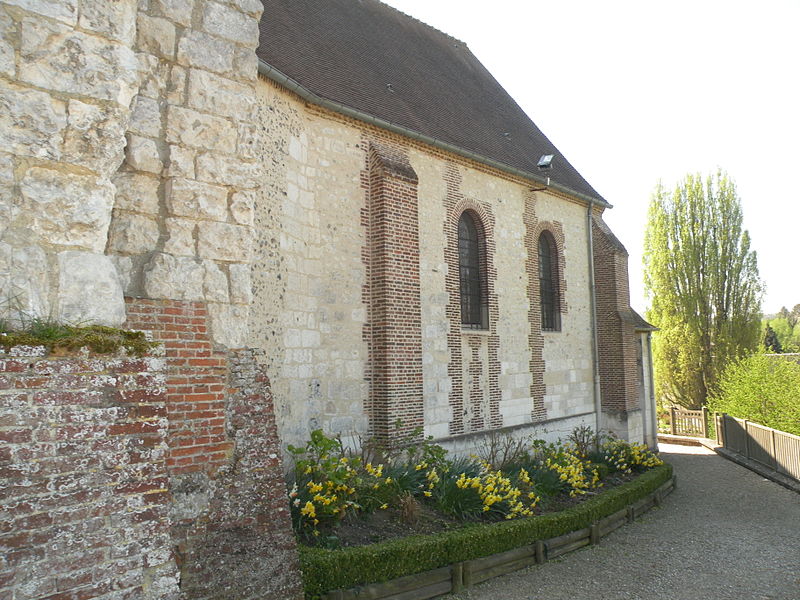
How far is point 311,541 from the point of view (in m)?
6.47

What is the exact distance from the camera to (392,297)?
951 centimetres

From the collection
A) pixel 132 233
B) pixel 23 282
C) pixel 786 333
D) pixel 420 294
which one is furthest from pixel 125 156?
pixel 786 333

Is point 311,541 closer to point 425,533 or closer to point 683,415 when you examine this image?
point 425,533

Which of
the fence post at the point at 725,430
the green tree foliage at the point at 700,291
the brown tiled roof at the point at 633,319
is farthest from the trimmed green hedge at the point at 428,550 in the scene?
the green tree foliage at the point at 700,291

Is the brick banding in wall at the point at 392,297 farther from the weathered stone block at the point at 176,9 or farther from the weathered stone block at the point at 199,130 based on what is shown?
the weathered stone block at the point at 176,9

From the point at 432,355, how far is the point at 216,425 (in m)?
6.89

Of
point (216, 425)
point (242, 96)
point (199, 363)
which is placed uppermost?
Answer: point (242, 96)

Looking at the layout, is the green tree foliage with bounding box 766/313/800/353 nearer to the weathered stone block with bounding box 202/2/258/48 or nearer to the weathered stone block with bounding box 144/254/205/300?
the weathered stone block with bounding box 202/2/258/48

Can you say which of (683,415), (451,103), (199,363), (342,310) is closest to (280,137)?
(342,310)

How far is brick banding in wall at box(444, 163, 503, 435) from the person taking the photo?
11102 millimetres

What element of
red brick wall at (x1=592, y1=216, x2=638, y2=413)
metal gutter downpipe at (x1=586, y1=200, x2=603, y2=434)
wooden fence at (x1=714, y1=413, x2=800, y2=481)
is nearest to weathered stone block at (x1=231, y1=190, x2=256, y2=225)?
metal gutter downpipe at (x1=586, y1=200, x2=603, y2=434)

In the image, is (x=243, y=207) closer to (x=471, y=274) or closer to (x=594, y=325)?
(x=471, y=274)

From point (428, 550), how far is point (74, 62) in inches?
233

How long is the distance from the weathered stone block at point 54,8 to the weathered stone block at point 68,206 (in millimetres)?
798
